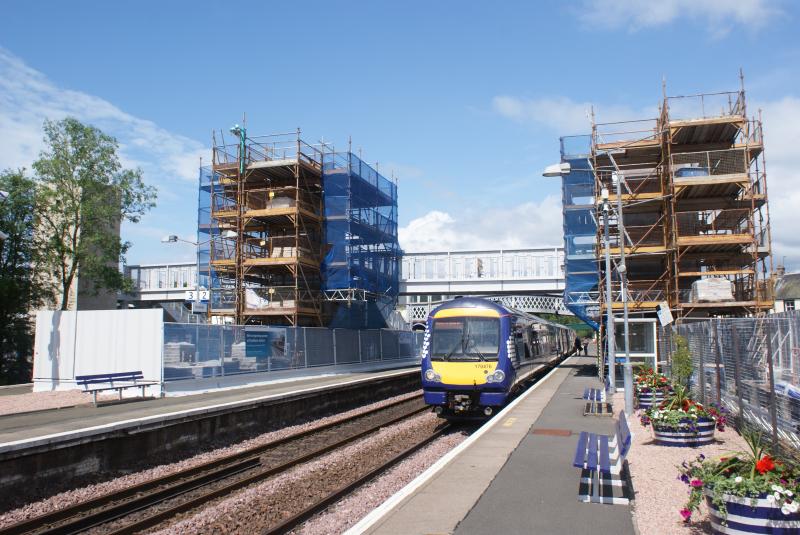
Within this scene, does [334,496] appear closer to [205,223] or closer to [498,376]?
[498,376]

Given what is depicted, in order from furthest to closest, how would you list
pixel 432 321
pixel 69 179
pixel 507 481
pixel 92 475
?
pixel 69 179 < pixel 432 321 < pixel 92 475 < pixel 507 481

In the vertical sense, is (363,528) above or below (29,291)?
below

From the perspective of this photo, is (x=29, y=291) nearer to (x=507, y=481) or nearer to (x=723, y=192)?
(x=507, y=481)

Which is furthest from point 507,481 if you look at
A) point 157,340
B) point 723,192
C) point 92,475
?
point 723,192

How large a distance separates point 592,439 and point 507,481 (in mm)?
1750

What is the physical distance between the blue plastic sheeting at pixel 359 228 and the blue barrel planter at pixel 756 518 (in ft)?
101

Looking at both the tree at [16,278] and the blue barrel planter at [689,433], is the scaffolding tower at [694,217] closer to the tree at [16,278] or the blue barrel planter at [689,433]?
the blue barrel planter at [689,433]

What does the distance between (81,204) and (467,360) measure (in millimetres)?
24488

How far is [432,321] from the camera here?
17.3 metres

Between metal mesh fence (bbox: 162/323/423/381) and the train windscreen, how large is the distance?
8.44 meters

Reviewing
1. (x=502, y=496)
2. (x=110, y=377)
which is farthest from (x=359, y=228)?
(x=502, y=496)

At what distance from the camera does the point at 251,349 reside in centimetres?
2420

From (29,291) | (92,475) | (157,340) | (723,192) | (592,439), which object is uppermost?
(723,192)

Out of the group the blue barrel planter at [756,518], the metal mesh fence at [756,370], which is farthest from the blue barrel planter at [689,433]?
the blue barrel planter at [756,518]
